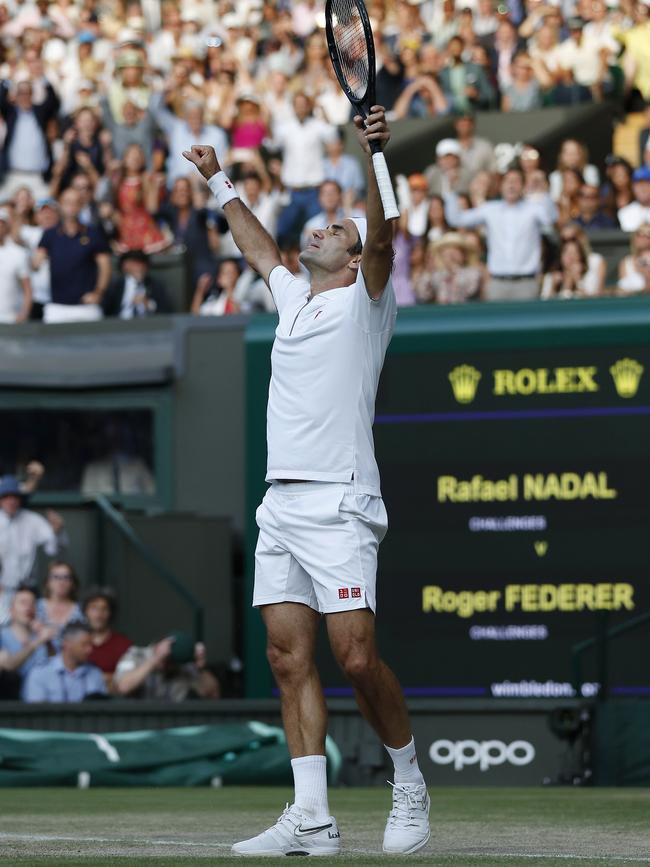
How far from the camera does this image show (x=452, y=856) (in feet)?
19.0

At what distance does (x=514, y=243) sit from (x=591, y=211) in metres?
1.25

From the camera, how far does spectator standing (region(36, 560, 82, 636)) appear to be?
1326cm

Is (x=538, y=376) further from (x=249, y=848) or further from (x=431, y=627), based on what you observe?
(x=249, y=848)

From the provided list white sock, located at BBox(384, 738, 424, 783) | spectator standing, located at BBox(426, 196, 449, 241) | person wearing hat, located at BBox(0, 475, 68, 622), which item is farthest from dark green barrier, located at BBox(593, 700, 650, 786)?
white sock, located at BBox(384, 738, 424, 783)

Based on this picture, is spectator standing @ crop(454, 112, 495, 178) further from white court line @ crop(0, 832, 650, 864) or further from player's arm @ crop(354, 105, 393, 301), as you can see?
white court line @ crop(0, 832, 650, 864)

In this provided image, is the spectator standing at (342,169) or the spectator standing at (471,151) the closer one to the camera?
the spectator standing at (471,151)

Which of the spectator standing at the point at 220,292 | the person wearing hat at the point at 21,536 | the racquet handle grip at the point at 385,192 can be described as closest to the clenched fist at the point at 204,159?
the racquet handle grip at the point at 385,192

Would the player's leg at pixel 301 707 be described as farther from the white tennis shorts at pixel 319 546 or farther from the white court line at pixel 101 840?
the white court line at pixel 101 840

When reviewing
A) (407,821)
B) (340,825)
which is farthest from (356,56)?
(340,825)

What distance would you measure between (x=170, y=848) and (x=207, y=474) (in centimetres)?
807

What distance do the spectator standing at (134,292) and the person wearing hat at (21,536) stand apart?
248cm

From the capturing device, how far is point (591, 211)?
51.2 ft

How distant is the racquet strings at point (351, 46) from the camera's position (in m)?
6.58

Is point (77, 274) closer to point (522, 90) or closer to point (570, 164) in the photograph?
point (570, 164)
